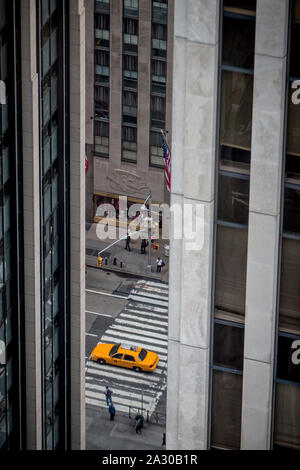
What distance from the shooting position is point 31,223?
168 feet

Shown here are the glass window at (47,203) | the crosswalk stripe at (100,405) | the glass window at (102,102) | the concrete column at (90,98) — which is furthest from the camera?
the glass window at (102,102)

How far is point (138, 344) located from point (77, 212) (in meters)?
29.4

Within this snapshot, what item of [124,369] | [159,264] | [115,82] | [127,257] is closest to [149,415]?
[124,369]

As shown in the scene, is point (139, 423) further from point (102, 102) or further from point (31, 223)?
point (102, 102)

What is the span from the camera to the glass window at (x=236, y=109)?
25.0 meters

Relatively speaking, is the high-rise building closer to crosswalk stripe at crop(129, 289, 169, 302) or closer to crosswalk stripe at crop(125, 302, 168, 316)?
crosswalk stripe at crop(125, 302, 168, 316)

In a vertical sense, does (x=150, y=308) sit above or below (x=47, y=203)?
below

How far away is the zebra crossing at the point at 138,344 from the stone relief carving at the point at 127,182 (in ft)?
29.5

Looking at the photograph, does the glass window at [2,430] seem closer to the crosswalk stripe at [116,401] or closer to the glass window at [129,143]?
the crosswalk stripe at [116,401]

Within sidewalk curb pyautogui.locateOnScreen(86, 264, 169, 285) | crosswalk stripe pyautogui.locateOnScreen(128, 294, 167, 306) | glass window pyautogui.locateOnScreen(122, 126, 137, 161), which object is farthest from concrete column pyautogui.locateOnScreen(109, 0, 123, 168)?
crosswalk stripe pyautogui.locateOnScreen(128, 294, 167, 306)

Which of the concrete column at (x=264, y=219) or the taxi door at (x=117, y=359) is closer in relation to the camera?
the concrete column at (x=264, y=219)

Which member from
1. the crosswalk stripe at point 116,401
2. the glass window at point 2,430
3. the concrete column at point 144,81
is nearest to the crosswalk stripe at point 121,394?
the crosswalk stripe at point 116,401

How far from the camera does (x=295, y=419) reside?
90.6 feet

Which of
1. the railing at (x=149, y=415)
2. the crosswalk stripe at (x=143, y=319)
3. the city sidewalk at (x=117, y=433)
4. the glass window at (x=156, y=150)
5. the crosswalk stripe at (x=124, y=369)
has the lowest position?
the city sidewalk at (x=117, y=433)
